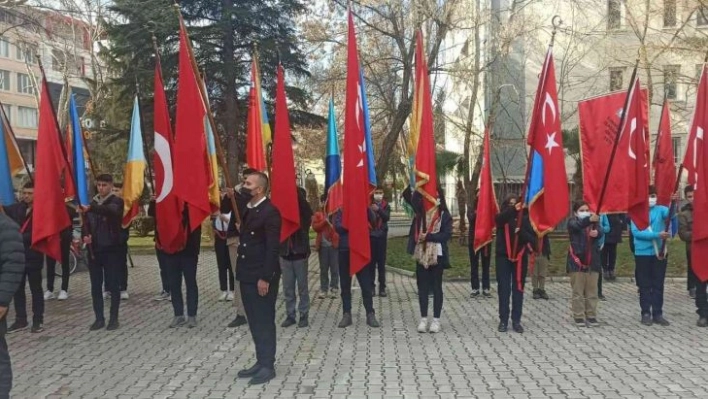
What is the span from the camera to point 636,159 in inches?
320

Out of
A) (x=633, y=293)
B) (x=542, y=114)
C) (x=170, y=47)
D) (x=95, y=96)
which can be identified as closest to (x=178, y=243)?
(x=542, y=114)

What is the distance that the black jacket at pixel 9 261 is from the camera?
4930 mm

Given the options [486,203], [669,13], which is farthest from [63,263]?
[669,13]

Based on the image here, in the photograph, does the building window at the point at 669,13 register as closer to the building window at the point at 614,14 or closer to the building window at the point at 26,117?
the building window at the point at 614,14

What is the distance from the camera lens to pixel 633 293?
11594 mm

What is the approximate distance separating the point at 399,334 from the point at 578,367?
94.8 inches

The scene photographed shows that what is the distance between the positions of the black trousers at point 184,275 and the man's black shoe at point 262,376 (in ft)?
9.88

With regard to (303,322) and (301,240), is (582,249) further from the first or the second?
(303,322)

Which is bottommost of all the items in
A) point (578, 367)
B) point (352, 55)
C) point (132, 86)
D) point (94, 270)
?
point (578, 367)

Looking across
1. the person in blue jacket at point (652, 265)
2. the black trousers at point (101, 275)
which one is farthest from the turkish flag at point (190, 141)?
the person in blue jacket at point (652, 265)

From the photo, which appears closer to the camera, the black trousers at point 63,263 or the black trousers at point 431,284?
the black trousers at point 431,284

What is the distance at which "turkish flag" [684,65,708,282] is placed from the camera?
27.3 ft

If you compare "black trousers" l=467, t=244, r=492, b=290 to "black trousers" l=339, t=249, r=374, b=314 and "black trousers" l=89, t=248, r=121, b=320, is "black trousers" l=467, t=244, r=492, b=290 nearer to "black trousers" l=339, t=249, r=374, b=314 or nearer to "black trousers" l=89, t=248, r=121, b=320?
"black trousers" l=339, t=249, r=374, b=314

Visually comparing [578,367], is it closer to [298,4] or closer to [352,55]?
[352,55]
